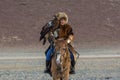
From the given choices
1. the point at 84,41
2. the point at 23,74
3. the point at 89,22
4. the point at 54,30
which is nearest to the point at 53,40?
the point at 54,30

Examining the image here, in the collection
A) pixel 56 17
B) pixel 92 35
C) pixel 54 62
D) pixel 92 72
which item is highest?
pixel 56 17

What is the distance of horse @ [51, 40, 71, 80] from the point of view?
12430mm

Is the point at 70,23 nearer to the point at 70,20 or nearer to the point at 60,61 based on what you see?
the point at 70,20

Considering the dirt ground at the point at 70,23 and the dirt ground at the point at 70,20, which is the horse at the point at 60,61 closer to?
the dirt ground at the point at 70,23

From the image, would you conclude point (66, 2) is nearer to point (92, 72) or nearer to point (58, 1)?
point (58, 1)

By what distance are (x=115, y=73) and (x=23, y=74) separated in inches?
150

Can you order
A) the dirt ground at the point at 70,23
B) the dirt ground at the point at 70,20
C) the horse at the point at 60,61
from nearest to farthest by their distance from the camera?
the horse at the point at 60,61
the dirt ground at the point at 70,23
the dirt ground at the point at 70,20

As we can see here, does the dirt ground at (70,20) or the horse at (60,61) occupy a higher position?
the horse at (60,61)

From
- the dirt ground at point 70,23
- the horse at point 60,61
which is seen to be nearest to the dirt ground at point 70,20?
the dirt ground at point 70,23

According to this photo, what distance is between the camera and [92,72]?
2473 centimetres

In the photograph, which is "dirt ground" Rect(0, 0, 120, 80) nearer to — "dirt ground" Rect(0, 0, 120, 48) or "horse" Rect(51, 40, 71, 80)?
"dirt ground" Rect(0, 0, 120, 48)

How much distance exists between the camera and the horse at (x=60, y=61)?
1243cm

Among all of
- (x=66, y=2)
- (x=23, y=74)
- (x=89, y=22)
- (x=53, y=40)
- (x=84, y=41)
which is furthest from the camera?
(x=66, y=2)

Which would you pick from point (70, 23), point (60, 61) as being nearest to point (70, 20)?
point (70, 23)
